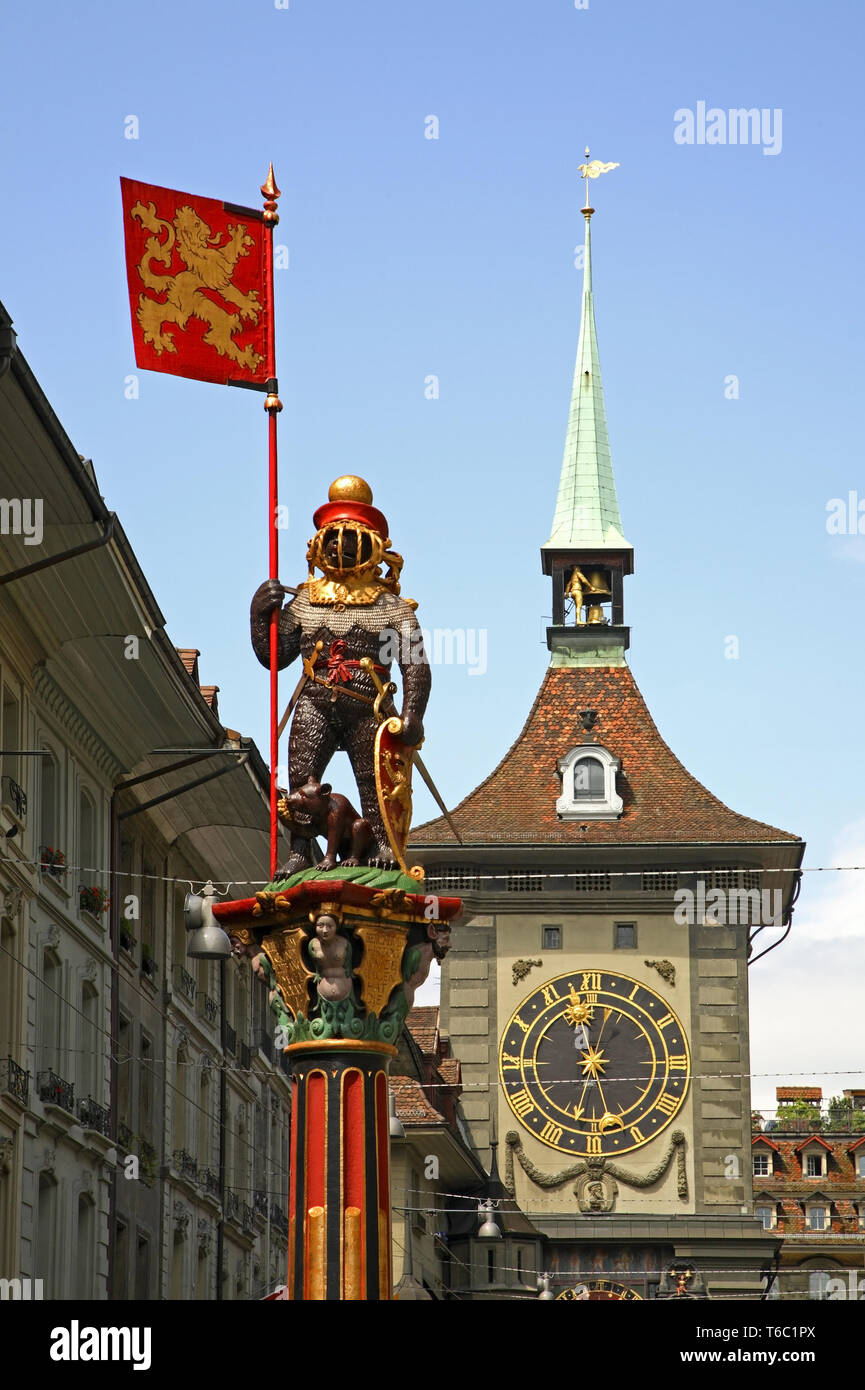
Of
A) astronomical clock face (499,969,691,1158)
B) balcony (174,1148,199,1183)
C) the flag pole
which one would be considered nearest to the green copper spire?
astronomical clock face (499,969,691,1158)

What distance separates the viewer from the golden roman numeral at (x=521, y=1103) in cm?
6065

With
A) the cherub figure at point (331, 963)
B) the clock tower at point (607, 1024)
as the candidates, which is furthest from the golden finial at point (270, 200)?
the clock tower at point (607, 1024)

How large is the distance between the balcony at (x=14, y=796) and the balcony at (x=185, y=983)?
9833 millimetres

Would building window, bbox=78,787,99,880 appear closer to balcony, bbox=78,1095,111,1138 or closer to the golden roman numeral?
balcony, bbox=78,1095,111,1138

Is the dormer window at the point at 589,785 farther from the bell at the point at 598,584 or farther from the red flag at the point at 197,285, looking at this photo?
the red flag at the point at 197,285

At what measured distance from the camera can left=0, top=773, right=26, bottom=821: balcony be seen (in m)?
28.2

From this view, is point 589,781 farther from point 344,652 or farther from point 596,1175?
point 344,652

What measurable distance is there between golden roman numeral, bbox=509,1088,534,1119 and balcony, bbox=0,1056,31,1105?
33.2 metres

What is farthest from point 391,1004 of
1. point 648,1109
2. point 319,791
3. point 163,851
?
point 648,1109

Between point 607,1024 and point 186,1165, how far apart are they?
24.1 metres

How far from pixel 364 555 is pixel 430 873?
43.2m

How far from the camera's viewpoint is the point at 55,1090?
97.6 feet

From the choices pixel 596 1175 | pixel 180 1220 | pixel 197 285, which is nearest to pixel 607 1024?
pixel 596 1175
